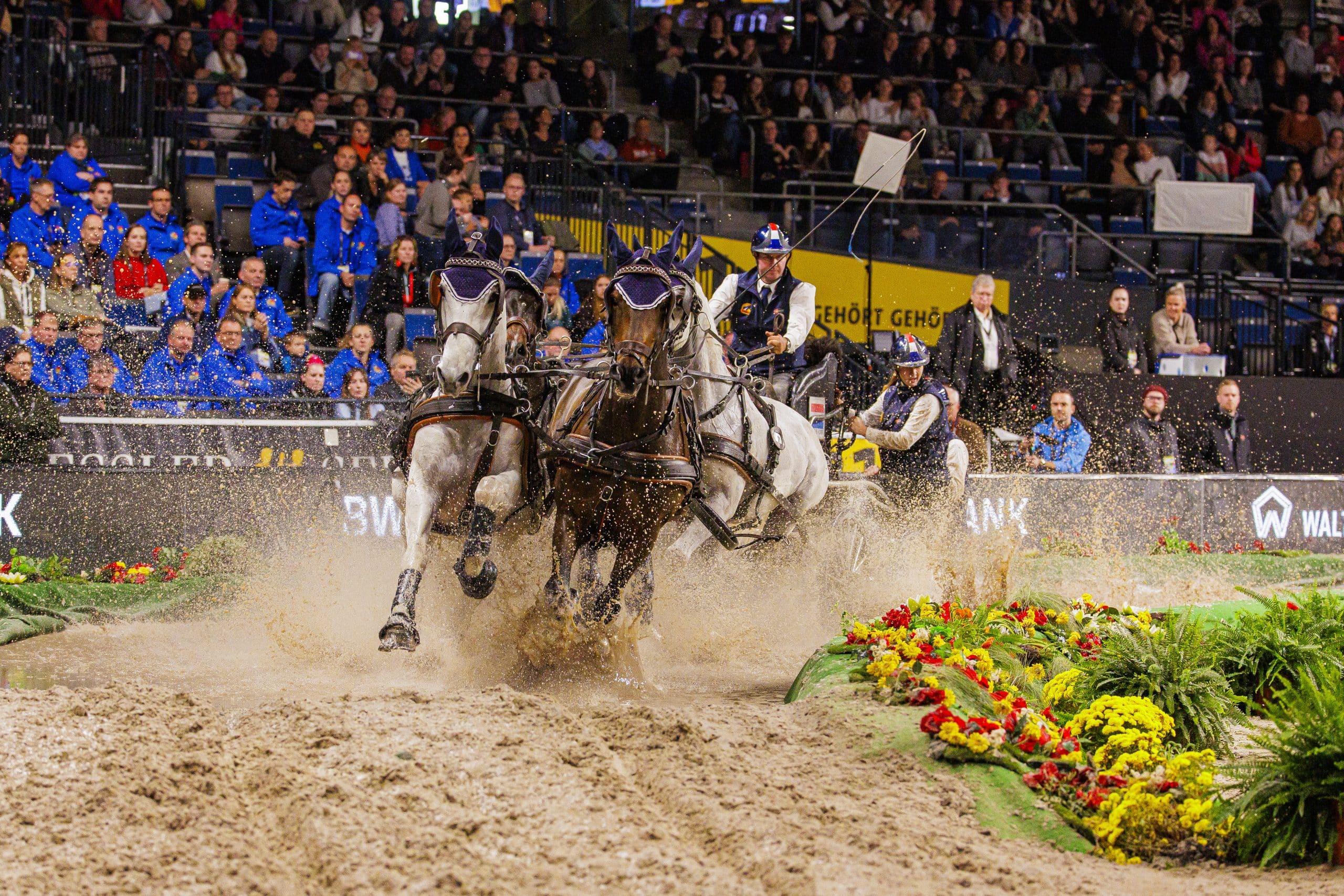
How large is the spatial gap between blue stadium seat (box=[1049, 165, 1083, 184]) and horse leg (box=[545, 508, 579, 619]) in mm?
14754

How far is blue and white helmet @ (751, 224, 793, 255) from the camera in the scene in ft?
29.0

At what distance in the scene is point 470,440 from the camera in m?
7.08

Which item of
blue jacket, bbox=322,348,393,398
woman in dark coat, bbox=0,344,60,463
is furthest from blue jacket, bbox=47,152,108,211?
woman in dark coat, bbox=0,344,60,463

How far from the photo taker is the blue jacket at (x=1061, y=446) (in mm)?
13828

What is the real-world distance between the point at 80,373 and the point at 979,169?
41.5 feet

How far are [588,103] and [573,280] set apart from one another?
4.90 metres

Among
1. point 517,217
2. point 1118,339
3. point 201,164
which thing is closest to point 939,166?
point 1118,339

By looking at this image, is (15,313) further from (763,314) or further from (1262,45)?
(1262,45)

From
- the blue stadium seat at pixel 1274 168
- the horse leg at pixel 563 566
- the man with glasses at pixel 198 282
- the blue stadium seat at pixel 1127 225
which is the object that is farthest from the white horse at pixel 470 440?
the blue stadium seat at pixel 1274 168

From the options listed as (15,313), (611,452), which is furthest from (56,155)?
(611,452)

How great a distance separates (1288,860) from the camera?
475 cm

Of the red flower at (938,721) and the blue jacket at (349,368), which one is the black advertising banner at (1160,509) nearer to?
the blue jacket at (349,368)

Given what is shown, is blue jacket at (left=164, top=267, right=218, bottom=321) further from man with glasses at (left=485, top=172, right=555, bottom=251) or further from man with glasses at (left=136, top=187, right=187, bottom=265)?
man with glasses at (left=485, top=172, right=555, bottom=251)

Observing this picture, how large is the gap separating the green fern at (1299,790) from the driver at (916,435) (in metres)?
5.25
